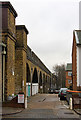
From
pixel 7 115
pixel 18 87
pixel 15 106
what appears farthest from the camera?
pixel 18 87

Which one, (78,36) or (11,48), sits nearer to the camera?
(11,48)

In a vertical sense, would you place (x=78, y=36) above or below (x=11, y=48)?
above

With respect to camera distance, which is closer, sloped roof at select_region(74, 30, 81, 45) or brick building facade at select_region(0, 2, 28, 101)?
brick building facade at select_region(0, 2, 28, 101)

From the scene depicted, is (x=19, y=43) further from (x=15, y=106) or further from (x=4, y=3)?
(x=15, y=106)

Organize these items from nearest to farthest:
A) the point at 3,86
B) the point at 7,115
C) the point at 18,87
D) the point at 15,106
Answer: the point at 7,115 < the point at 15,106 < the point at 3,86 < the point at 18,87

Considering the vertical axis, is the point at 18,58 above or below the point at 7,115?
above

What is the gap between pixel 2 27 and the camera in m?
19.2

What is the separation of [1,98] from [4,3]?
26.5ft

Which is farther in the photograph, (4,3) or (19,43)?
(19,43)

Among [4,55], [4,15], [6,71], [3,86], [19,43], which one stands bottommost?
[3,86]

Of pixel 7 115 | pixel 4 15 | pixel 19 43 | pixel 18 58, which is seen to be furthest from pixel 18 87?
pixel 7 115

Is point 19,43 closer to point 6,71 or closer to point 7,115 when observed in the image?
point 6,71

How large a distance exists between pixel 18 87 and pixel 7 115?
34.3 feet

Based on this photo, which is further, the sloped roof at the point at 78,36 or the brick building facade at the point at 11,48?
the sloped roof at the point at 78,36
